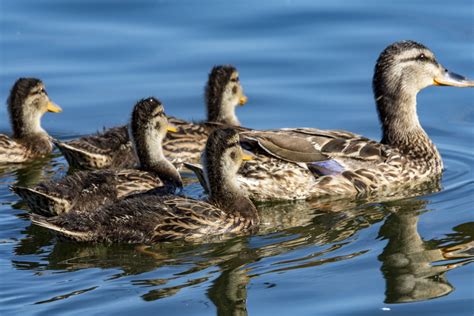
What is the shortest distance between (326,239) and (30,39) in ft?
20.9

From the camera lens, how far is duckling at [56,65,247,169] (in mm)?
11469

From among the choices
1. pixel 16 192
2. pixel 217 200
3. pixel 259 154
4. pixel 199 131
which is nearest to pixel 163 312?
pixel 217 200

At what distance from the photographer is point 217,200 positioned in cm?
942

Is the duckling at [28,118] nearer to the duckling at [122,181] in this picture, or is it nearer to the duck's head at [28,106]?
the duck's head at [28,106]

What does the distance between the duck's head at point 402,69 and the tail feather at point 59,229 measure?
11.4ft

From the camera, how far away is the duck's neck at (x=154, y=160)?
34.5 ft

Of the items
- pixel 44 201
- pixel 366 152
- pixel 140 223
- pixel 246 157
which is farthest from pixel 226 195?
pixel 366 152

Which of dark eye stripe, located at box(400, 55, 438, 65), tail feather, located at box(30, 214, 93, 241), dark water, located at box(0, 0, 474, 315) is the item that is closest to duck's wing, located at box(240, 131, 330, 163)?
dark water, located at box(0, 0, 474, 315)

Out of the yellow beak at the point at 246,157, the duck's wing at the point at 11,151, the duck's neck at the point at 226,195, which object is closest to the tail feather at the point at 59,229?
the duck's neck at the point at 226,195

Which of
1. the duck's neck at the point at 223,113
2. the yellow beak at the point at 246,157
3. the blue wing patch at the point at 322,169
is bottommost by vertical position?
the blue wing patch at the point at 322,169

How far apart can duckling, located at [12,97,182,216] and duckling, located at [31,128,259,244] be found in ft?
1.51

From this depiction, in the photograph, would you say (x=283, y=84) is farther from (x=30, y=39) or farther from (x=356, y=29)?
(x=30, y=39)

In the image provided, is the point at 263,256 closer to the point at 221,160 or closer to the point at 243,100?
the point at 221,160

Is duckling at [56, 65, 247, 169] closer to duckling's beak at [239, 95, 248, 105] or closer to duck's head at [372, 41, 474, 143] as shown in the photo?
duckling's beak at [239, 95, 248, 105]
